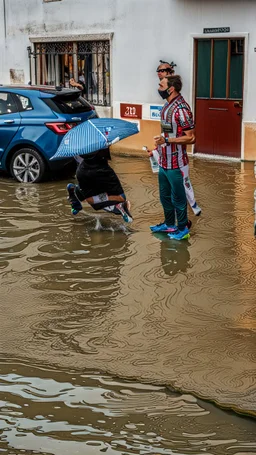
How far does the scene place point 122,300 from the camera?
6.70 metres

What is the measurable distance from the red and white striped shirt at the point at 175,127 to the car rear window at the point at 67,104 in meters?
3.69

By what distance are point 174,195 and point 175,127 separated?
75 centimetres

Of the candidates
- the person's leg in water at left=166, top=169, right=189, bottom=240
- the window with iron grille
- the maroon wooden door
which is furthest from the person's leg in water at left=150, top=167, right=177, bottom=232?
the window with iron grille

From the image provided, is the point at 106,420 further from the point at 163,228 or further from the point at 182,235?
the point at 163,228

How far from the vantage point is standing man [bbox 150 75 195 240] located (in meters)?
8.16

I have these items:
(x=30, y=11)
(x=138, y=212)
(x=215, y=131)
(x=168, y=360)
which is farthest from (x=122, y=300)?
(x=30, y=11)

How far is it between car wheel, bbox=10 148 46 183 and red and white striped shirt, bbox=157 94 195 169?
3737 mm

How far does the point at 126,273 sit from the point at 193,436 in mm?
3170

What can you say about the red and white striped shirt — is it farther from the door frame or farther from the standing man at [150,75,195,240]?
the door frame

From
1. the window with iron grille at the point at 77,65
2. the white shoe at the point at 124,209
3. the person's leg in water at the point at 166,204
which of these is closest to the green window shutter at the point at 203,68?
the window with iron grille at the point at 77,65

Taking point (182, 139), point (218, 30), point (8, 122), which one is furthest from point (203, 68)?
point (182, 139)

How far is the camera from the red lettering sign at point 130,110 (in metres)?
15.7

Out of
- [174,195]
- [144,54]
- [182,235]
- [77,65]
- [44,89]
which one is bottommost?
[182,235]

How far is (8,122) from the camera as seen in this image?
11.8 m
